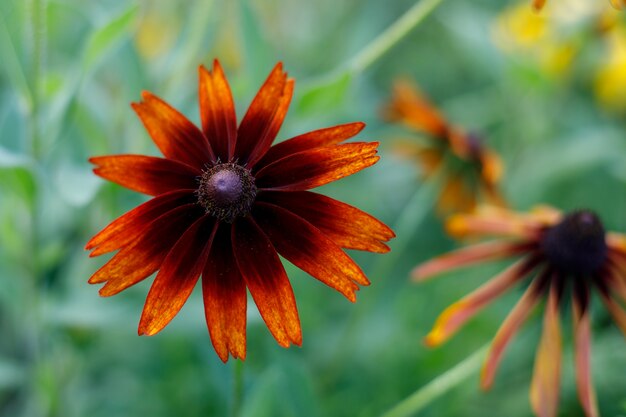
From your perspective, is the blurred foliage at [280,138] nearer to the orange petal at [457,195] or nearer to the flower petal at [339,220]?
the orange petal at [457,195]

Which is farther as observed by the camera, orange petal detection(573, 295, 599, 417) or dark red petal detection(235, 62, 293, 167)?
orange petal detection(573, 295, 599, 417)

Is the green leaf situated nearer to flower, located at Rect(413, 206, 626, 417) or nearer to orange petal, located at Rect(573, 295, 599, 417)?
flower, located at Rect(413, 206, 626, 417)

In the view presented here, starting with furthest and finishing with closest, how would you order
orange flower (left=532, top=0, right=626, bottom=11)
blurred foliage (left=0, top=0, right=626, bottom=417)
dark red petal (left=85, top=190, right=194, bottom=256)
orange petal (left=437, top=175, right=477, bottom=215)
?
1. orange petal (left=437, top=175, right=477, bottom=215)
2. blurred foliage (left=0, top=0, right=626, bottom=417)
3. orange flower (left=532, top=0, right=626, bottom=11)
4. dark red petal (left=85, top=190, right=194, bottom=256)

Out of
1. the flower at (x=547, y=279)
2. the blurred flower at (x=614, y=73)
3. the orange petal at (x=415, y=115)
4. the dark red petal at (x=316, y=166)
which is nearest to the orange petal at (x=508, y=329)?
the flower at (x=547, y=279)

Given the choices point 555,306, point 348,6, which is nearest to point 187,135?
point 555,306

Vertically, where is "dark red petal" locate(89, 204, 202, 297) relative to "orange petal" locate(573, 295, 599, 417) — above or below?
above

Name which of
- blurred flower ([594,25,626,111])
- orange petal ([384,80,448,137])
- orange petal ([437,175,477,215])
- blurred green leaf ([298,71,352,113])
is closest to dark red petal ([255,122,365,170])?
blurred green leaf ([298,71,352,113])
